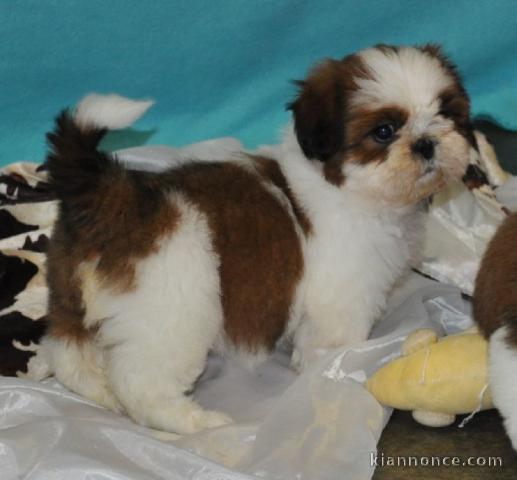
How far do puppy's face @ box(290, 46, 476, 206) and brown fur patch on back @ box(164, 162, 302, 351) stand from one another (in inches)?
8.6

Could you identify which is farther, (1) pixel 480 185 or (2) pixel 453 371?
(1) pixel 480 185

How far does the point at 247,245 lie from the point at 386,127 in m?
0.56

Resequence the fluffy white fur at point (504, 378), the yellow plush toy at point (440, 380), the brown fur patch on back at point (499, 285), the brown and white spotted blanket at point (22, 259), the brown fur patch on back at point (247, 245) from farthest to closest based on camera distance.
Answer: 1. the brown and white spotted blanket at point (22, 259)
2. the brown fur patch on back at point (247, 245)
3. the yellow plush toy at point (440, 380)
4. the brown fur patch on back at point (499, 285)
5. the fluffy white fur at point (504, 378)

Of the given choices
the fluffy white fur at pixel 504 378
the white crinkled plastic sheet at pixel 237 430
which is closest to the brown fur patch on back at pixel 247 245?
the white crinkled plastic sheet at pixel 237 430

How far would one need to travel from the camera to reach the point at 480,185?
3.85 meters

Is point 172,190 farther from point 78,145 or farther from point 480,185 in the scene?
point 480,185

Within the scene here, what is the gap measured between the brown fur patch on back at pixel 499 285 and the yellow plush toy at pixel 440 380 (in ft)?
0.29

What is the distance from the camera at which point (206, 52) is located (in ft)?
14.8

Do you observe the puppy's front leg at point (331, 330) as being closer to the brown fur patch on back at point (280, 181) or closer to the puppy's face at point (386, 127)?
the brown fur patch on back at point (280, 181)

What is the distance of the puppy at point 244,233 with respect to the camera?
2.51 metres

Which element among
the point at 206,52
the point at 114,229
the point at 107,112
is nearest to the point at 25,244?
the point at 114,229

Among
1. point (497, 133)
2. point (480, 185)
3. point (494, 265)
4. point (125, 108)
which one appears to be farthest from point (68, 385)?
point (497, 133)

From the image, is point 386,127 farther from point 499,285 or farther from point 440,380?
point 440,380

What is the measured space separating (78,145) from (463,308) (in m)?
1.56
